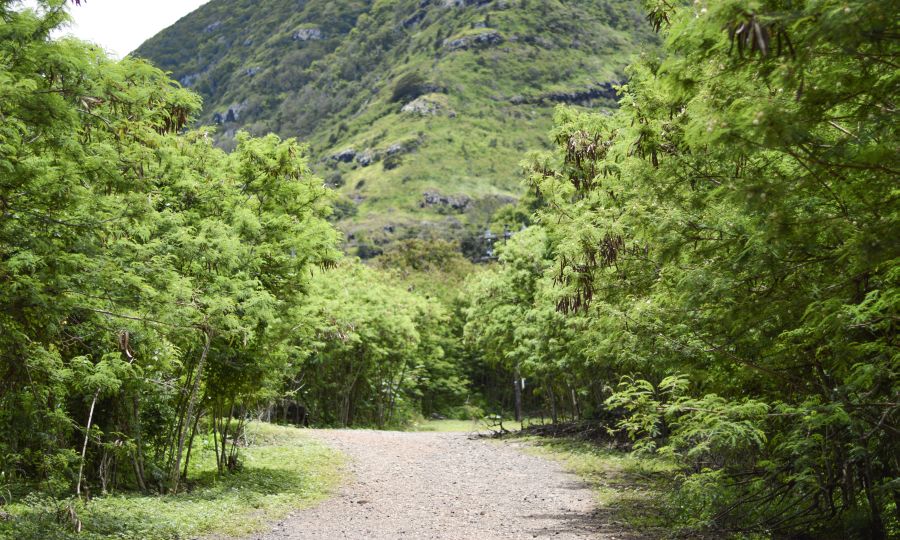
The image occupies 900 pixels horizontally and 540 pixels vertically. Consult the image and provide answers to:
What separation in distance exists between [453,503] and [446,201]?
145 metres

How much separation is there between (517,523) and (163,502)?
604cm

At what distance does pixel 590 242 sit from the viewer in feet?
38.3

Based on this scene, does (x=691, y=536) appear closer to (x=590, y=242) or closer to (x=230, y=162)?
(x=590, y=242)

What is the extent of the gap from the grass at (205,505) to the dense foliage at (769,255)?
672cm

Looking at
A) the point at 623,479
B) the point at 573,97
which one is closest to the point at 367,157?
the point at 573,97

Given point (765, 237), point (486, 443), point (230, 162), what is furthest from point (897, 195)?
point (486, 443)

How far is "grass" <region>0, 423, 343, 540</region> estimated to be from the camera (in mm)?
9289

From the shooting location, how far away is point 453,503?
1424cm

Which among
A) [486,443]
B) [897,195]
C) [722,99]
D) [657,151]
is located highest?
[657,151]

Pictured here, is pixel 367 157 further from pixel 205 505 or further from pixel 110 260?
pixel 110 260

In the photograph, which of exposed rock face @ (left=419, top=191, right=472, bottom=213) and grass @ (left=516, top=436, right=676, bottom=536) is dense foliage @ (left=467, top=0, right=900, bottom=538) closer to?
grass @ (left=516, top=436, right=676, bottom=536)

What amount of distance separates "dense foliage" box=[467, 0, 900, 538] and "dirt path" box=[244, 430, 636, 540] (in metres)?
2.62

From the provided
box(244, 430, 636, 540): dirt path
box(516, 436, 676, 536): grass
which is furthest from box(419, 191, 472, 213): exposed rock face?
box(244, 430, 636, 540): dirt path

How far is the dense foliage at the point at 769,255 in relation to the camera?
4.68 m
